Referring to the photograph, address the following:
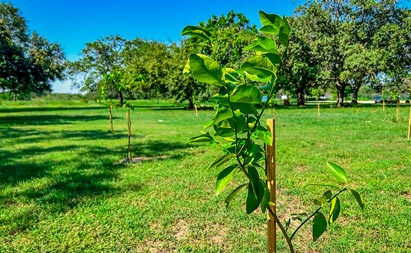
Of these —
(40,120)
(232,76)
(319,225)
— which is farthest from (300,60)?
(232,76)

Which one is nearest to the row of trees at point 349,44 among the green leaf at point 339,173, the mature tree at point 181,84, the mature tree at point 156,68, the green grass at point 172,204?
the mature tree at point 181,84

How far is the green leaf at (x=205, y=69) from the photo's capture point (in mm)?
499

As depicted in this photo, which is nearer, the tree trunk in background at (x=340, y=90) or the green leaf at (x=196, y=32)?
the green leaf at (x=196, y=32)

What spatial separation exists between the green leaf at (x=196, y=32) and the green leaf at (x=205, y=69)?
0.31 ft

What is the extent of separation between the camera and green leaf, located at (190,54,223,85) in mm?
499

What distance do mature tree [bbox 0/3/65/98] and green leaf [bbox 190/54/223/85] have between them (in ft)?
60.8

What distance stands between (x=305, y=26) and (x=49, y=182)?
844 inches

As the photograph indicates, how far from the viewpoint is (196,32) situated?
23.5 inches

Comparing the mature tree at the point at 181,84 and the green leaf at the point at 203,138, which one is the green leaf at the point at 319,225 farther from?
the mature tree at the point at 181,84

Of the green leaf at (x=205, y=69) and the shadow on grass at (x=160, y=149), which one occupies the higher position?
the green leaf at (x=205, y=69)

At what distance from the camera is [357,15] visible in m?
21.4

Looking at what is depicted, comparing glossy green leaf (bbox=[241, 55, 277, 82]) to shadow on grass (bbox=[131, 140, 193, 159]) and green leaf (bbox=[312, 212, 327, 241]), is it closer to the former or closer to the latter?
green leaf (bbox=[312, 212, 327, 241])

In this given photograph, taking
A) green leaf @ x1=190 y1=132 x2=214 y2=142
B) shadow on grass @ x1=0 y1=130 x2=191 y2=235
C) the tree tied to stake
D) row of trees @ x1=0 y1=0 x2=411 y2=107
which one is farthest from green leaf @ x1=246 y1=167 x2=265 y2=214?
row of trees @ x1=0 y1=0 x2=411 y2=107

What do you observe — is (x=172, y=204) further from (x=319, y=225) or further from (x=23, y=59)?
(x=23, y=59)
